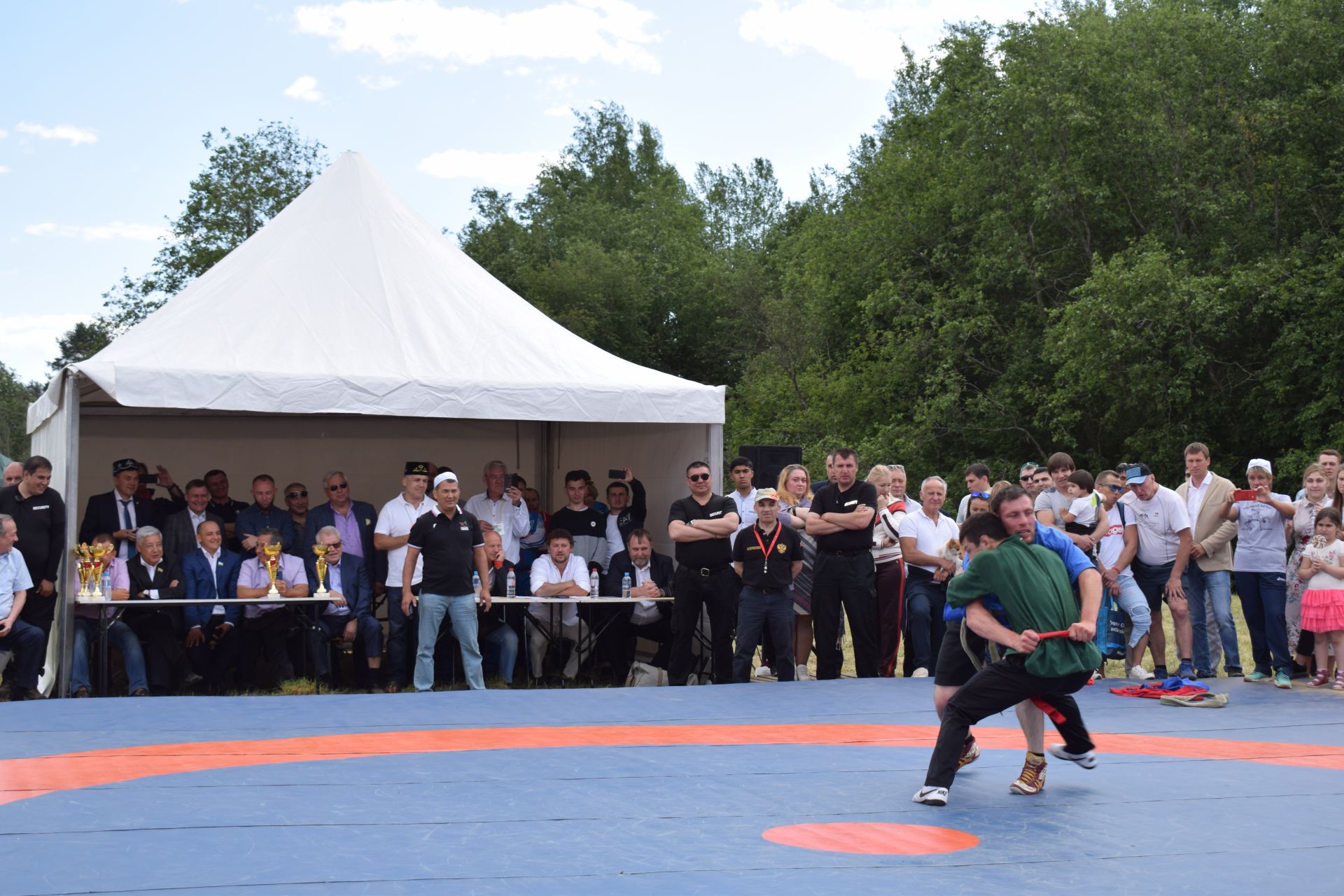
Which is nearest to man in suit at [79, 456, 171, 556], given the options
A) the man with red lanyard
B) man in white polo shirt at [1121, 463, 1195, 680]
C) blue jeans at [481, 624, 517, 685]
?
blue jeans at [481, 624, 517, 685]

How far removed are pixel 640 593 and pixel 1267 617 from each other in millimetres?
4266

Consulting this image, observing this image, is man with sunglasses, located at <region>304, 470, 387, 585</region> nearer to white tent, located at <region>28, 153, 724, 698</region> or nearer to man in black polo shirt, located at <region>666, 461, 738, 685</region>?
white tent, located at <region>28, 153, 724, 698</region>

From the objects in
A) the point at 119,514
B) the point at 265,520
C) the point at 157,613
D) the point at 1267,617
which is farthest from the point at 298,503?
the point at 1267,617

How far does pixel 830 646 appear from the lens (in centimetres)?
899

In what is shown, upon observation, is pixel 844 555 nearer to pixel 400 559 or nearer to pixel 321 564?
pixel 400 559

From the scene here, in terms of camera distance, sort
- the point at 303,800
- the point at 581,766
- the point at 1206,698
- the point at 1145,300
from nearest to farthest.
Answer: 1. the point at 303,800
2. the point at 581,766
3. the point at 1206,698
4. the point at 1145,300

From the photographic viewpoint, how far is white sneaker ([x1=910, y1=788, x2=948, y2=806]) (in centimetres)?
510

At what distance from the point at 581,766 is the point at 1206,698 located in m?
4.07

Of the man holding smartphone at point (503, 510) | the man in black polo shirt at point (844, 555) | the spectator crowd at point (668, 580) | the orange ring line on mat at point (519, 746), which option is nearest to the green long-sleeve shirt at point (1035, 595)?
the orange ring line on mat at point (519, 746)

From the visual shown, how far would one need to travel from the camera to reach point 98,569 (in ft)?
27.5

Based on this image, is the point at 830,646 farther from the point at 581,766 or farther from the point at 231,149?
the point at 231,149

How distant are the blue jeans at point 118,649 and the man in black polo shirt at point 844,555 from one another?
453 centimetres

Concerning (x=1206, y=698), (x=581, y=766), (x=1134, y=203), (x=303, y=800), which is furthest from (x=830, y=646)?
(x=1134, y=203)

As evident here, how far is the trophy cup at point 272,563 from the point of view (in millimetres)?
8742
